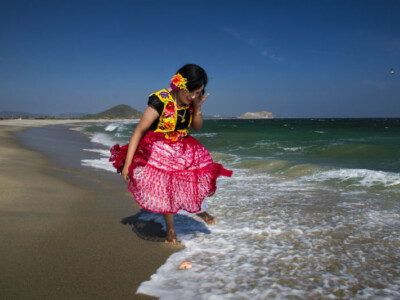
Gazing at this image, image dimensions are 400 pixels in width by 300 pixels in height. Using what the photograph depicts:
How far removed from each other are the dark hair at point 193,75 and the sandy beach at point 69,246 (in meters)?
1.51

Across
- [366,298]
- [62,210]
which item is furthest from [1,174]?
[366,298]

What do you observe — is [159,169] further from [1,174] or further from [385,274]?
[1,174]

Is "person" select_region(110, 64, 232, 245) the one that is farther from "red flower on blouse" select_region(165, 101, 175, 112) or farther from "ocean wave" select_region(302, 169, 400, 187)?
"ocean wave" select_region(302, 169, 400, 187)

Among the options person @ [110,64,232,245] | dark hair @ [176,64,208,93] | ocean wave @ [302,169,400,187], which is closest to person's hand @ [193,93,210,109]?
person @ [110,64,232,245]

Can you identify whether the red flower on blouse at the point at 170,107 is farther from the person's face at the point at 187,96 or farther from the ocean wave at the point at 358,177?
the ocean wave at the point at 358,177

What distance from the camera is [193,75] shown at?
2.60 metres

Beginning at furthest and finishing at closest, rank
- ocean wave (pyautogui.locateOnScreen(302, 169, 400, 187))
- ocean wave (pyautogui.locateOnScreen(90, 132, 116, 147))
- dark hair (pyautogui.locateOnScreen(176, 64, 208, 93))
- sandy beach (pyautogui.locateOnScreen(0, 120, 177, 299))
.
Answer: ocean wave (pyautogui.locateOnScreen(90, 132, 116, 147)) < ocean wave (pyautogui.locateOnScreen(302, 169, 400, 187)) < dark hair (pyautogui.locateOnScreen(176, 64, 208, 93)) < sandy beach (pyautogui.locateOnScreen(0, 120, 177, 299))

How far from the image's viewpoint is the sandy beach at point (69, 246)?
2018 millimetres

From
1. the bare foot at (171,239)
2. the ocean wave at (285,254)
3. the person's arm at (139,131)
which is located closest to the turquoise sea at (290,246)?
the ocean wave at (285,254)

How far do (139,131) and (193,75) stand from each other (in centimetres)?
68

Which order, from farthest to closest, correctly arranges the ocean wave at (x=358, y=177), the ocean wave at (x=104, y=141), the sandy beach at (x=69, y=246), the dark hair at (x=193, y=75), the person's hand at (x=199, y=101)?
the ocean wave at (x=104, y=141) < the ocean wave at (x=358, y=177) < the person's hand at (x=199, y=101) < the dark hair at (x=193, y=75) < the sandy beach at (x=69, y=246)

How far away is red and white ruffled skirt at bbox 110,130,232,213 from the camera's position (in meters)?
2.67

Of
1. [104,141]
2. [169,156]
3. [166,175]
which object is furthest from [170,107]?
[104,141]

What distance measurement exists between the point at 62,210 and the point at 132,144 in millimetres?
1602
